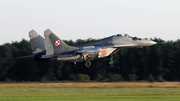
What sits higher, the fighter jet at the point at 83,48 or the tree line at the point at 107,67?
the fighter jet at the point at 83,48

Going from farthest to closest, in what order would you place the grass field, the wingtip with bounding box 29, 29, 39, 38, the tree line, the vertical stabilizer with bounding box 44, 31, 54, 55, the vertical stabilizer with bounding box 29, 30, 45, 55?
the tree line, the wingtip with bounding box 29, 29, 39, 38, the vertical stabilizer with bounding box 29, 30, 45, 55, the vertical stabilizer with bounding box 44, 31, 54, 55, the grass field

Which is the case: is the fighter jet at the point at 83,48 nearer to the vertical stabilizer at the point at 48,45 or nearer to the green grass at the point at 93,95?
the vertical stabilizer at the point at 48,45

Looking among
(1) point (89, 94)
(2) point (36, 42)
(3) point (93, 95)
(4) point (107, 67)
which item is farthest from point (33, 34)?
(4) point (107, 67)

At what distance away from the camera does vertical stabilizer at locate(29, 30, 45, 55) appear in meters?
31.4

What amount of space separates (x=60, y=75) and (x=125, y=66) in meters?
15.5

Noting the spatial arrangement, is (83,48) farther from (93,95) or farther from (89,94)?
(93,95)

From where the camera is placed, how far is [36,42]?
31.6 m

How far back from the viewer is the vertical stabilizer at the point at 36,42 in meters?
31.4

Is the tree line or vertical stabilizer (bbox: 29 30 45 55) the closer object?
vertical stabilizer (bbox: 29 30 45 55)

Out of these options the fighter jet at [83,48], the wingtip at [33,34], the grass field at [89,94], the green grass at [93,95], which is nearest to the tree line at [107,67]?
the wingtip at [33,34]

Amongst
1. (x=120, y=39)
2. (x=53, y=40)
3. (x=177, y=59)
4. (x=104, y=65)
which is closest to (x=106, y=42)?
(x=120, y=39)

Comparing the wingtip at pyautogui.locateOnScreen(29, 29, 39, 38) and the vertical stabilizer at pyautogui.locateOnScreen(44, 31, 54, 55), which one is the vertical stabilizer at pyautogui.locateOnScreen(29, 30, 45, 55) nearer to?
the wingtip at pyautogui.locateOnScreen(29, 29, 39, 38)

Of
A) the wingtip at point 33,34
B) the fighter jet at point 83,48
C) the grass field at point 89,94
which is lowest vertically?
the grass field at point 89,94


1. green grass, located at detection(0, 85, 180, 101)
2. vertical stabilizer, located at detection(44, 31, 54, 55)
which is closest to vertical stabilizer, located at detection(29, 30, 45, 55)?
vertical stabilizer, located at detection(44, 31, 54, 55)
